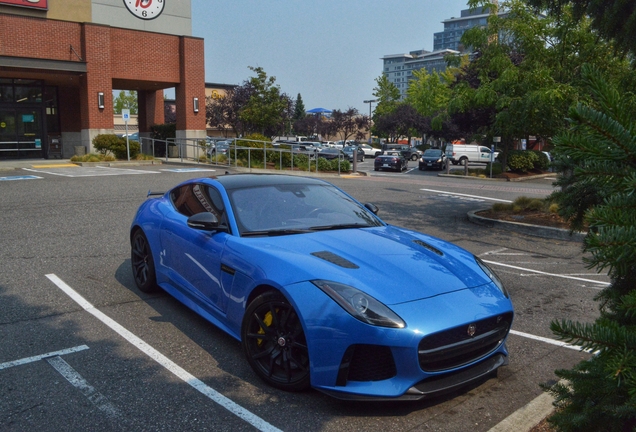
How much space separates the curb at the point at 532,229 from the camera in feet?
34.4

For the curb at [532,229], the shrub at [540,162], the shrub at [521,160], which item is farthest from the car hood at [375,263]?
the shrub at [540,162]

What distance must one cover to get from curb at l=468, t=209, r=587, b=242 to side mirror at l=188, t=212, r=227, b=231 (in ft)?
Answer: 23.9

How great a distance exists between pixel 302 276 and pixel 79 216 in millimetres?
8904

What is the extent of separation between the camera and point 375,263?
166 inches

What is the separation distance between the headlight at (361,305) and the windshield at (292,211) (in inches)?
47.1

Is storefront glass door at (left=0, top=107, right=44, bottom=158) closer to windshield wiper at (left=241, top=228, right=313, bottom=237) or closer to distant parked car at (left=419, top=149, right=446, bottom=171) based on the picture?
distant parked car at (left=419, top=149, right=446, bottom=171)

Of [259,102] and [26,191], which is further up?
[259,102]

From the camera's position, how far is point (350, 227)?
5.26m

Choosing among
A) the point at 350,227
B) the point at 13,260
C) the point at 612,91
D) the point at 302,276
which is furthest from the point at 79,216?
the point at 612,91

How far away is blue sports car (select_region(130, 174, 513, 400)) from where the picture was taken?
3623mm

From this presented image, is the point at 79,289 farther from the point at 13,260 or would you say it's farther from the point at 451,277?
the point at 451,277

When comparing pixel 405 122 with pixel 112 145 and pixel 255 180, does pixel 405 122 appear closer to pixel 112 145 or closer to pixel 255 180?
pixel 112 145

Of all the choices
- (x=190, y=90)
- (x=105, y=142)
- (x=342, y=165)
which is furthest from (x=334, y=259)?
(x=190, y=90)

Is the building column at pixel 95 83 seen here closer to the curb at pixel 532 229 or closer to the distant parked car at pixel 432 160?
the distant parked car at pixel 432 160
